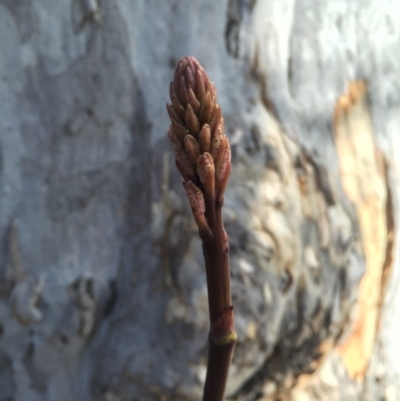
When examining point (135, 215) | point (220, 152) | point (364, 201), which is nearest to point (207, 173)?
point (220, 152)

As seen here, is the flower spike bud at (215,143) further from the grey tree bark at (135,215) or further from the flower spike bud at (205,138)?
the grey tree bark at (135,215)

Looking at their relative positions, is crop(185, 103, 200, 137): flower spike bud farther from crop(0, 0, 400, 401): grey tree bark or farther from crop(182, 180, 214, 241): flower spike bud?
crop(0, 0, 400, 401): grey tree bark

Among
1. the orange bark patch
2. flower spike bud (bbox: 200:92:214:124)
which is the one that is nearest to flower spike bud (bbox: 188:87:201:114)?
flower spike bud (bbox: 200:92:214:124)

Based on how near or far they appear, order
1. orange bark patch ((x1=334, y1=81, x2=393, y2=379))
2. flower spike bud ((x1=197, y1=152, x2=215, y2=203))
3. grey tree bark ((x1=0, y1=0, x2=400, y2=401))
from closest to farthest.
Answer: flower spike bud ((x1=197, y1=152, x2=215, y2=203)) → grey tree bark ((x1=0, y1=0, x2=400, y2=401)) → orange bark patch ((x1=334, y1=81, x2=393, y2=379))

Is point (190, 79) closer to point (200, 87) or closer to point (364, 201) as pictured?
point (200, 87)

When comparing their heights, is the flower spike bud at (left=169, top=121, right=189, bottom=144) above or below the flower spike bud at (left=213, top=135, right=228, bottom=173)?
above

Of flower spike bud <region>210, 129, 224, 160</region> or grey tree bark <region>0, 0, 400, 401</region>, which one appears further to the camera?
grey tree bark <region>0, 0, 400, 401</region>

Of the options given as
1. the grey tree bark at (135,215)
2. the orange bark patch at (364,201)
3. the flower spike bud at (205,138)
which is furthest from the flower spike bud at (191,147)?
the orange bark patch at (364,201)
